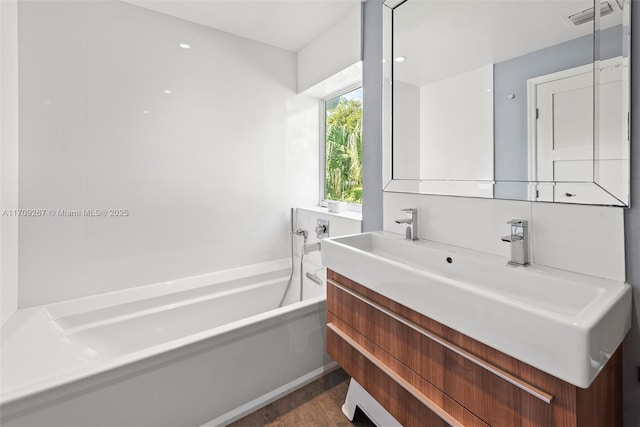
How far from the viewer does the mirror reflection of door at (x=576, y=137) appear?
97 cm

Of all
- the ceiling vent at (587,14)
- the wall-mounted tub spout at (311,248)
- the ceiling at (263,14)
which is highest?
the ceiling at (263,14)

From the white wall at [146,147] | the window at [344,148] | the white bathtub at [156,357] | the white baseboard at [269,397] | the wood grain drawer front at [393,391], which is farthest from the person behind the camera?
the window at [344,148]

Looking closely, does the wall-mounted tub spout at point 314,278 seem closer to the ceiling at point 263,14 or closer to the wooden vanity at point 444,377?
the wooden vanity at point 444,377

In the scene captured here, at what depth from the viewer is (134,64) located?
1965 millimetres

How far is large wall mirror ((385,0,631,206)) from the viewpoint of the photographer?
0.99 meters

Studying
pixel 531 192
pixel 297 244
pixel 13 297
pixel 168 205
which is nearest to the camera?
pixel 531 192

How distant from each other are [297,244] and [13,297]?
70.9 inches

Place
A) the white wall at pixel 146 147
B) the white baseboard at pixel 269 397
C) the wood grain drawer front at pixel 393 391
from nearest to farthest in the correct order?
1. the wood grain drawer front at pixel 393 391
2. the white baseboard at pixel 269 397
3. the white wall at pixel 146 147

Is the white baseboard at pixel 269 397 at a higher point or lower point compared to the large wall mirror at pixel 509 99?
lower

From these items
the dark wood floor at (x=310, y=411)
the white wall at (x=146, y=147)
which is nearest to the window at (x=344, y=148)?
the white wall at (x=146, y=147)

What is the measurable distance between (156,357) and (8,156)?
1308 millimetres

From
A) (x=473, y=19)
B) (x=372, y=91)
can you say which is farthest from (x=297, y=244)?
(x=473, y=19)

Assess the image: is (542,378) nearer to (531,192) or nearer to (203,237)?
(531,192)

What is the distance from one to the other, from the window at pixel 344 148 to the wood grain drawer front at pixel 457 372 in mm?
1399
